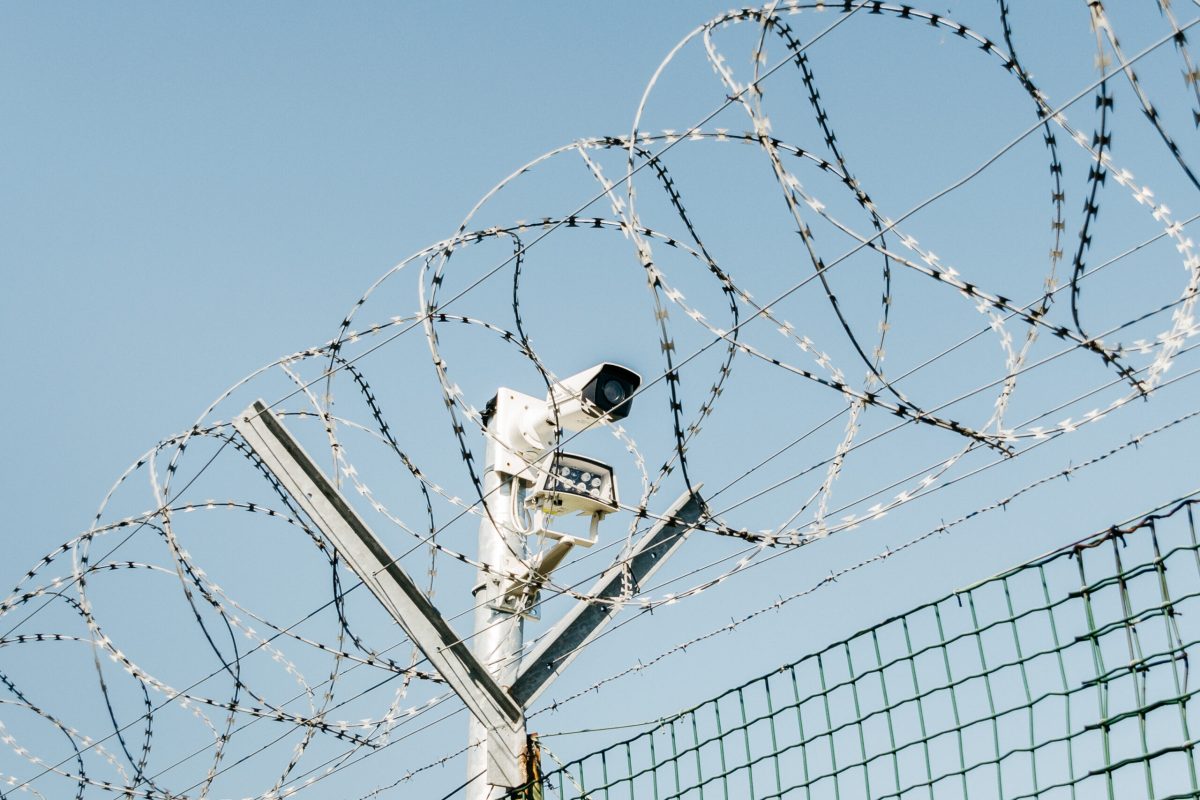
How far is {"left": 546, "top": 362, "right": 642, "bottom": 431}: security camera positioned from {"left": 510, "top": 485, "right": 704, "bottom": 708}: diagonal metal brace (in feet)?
3.60

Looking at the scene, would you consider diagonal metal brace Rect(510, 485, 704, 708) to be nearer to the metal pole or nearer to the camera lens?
the metal pole

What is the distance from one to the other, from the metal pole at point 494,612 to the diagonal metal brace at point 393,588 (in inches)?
4.2

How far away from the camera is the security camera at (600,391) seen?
8688 mm

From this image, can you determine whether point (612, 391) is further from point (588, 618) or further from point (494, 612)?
point (588, 618)

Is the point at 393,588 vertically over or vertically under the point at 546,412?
under

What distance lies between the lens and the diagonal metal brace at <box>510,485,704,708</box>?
7508mm

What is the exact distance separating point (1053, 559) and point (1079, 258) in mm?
1197

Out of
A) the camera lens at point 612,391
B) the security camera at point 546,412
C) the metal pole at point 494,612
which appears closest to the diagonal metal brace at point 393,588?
the metal pole at point 494,612

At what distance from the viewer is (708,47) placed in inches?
273

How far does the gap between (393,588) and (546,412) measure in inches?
79.4

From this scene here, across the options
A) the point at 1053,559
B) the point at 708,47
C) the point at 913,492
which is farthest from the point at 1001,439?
the point at 708,47

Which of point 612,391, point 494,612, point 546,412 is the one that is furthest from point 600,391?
point 494,612

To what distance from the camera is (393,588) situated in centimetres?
777

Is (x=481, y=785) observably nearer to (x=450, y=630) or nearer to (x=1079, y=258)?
(x=450, y=630)
